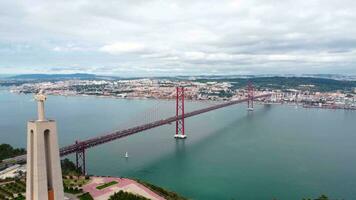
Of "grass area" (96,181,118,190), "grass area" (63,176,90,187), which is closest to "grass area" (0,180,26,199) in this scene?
"grass area" (63,176,90,187)

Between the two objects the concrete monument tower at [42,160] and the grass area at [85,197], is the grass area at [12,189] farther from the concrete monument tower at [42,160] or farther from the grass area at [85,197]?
the concrete monument tower at [42,160]

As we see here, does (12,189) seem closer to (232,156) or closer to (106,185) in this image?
(106,185)

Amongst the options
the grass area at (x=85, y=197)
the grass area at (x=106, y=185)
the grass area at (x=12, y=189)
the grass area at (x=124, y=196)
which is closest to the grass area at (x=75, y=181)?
the grass area at (x=106, y=185)

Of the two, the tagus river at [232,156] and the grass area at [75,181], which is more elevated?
the grass area at [75,181]

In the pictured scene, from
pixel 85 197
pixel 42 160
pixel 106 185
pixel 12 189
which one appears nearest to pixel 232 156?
pixel 106 185

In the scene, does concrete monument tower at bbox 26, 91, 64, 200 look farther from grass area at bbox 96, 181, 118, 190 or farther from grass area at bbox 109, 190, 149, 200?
grass area at bbox 96, 181, 118, 190

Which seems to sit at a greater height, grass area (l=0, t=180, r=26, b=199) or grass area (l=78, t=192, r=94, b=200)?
grass area (l=0, t=180, r=26, b=199)

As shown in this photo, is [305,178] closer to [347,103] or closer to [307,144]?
[307,144]
